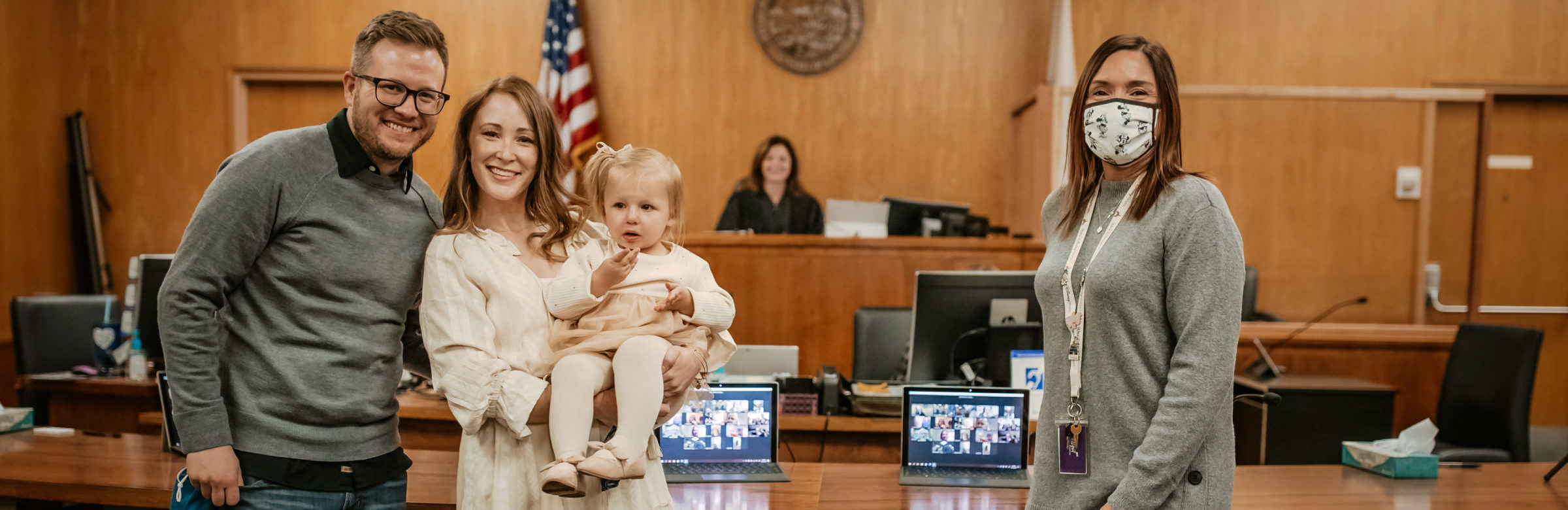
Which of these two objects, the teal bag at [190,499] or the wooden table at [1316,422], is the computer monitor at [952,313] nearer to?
the wooden table at [1316,422]

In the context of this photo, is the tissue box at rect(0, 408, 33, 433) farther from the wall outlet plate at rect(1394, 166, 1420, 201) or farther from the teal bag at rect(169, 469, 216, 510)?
the wall outlet plate at rect(1394, 166, 1420, 201)

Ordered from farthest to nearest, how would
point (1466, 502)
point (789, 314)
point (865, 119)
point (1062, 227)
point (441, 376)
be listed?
1. point (865, 119)
2. point (789, 314)
3. point (1466, 502)
4. point (1062, 227)
5. point (441, 376)

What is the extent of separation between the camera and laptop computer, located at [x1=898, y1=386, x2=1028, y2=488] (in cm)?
232

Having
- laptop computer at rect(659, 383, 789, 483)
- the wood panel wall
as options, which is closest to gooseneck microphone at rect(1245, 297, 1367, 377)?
laptop computer at rect(659, 383, 789, 483)

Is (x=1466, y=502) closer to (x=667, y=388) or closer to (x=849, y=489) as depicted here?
(x=849, y=489)

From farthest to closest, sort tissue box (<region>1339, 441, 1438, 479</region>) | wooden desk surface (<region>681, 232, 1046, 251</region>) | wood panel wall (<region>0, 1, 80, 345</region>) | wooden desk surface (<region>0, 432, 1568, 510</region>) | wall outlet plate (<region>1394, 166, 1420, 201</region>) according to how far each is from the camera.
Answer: wood panel wall (<region>0, 1, 80, 345</region>)
wall outlet plate (<region>1394, 166, 1420, 201</region>)
wooden desk surface (<region>681, 232, 1046, 251</region>)
tissue box (<region>1339, 441, 1438, 479</region>)
wooden desk surface (<region>0, 432, 1568, 510</region>)

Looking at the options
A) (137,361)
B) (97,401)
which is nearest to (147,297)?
(137,361)

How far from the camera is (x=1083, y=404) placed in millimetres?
1403

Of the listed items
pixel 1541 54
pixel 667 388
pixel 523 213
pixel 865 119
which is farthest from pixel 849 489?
pixel 1541 54

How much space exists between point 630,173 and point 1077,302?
0.80 meters

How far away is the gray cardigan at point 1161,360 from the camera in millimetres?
1254

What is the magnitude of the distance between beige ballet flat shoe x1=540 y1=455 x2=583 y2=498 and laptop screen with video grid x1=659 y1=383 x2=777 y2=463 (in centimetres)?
99

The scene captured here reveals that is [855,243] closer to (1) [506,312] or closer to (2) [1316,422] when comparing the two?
(2) [1316,422]

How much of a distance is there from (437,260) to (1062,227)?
3.50ft
